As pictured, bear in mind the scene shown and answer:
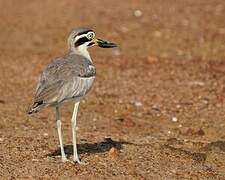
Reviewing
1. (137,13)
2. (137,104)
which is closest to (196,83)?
(137,104)

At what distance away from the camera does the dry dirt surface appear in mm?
7551

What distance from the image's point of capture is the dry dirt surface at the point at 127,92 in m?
7.55

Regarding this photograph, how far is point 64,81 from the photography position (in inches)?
280

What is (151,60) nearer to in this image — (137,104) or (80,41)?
(137,104)

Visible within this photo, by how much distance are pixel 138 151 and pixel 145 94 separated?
11.7 ft

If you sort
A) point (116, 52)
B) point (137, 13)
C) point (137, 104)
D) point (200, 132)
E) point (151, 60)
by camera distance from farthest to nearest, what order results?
1. point (137, 13)
2. point (116, 52)
3. point (151, 60)
4. point (137, 104)
5. point (200, 132)

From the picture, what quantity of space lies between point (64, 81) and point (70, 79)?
69 mm

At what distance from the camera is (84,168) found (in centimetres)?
720

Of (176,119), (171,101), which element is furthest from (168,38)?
(176,119)

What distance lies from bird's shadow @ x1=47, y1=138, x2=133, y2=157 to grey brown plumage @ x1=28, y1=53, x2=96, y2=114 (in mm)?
958

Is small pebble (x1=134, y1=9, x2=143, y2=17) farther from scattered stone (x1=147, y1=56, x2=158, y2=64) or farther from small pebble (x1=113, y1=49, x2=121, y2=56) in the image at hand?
scattered stone (x1=147, y1=56, x2=158, y2=64)

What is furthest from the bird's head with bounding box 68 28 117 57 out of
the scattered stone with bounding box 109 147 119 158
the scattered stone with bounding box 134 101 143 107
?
the scattered stone with bounding box 134 101 143 107

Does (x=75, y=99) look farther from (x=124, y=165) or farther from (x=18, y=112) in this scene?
(x=18, y=112)

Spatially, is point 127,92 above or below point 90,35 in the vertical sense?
below
